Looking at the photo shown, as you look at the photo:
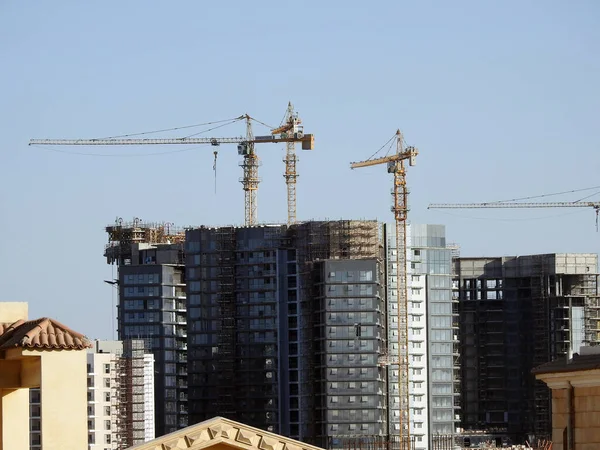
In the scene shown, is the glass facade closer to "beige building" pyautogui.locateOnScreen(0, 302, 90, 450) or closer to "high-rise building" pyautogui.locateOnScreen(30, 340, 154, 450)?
"high-rise building" pyautogui.locateOnScreen(30, 340, 154, 450)

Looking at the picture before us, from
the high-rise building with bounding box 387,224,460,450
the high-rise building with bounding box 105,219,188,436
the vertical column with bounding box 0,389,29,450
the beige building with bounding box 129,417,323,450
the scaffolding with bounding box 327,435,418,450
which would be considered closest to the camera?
the beige building with bounding box 129,417,323,450

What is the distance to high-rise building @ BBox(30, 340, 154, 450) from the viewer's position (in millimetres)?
146125

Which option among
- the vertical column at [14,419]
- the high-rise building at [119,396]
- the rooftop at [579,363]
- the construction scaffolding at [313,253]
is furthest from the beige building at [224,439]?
the construction scaffolding at [313,253]

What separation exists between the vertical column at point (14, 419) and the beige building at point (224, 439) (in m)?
5.96

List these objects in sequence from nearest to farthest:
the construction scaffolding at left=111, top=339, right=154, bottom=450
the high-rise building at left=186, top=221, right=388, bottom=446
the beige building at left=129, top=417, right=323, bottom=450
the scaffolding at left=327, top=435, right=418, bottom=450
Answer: the beige building at left=129, top=417, right=323, bottom=450 → the scaffolding at left=327, top=435, right=418, bottom=450 → the construction scaffolding at left=111, top=339, right=154, bottom=450 → the high-rise building at left=186, top=221, right=388, bottom=446

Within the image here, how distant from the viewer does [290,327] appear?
6201 inches

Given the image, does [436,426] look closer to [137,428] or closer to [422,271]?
[422,271]

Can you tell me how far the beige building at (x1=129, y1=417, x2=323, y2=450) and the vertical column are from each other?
596 cm

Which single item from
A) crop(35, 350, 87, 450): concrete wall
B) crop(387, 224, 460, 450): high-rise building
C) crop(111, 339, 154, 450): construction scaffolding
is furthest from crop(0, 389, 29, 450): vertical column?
crop(387, 224, 460, 450): high-rise building

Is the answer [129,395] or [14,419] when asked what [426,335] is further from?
[14,419]

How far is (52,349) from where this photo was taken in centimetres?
2647

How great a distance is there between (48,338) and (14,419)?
2219 mm

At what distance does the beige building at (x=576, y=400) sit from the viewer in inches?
1040

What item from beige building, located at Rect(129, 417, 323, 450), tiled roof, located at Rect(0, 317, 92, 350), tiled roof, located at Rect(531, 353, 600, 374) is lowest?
beige building, located at Rect(129, 417, 323, 450)
